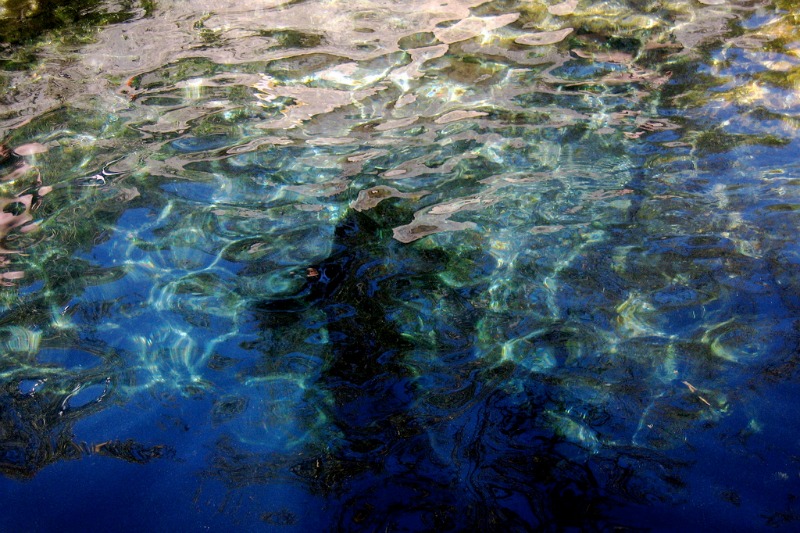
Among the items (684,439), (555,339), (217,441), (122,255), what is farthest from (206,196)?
(684,439)

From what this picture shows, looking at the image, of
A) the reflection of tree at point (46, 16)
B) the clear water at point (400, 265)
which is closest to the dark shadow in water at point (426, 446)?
the clear water at point (400, 265)

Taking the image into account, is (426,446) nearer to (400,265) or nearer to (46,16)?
(400,265)

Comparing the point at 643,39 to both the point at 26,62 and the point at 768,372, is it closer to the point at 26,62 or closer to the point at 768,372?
the point at 768,372

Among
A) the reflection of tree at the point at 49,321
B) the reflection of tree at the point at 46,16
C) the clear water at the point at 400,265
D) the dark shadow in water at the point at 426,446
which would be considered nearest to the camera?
the dark shadow in water at the point at 426,446

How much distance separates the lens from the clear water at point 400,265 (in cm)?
304

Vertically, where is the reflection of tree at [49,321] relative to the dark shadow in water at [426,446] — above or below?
above

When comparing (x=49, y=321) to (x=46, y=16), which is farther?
(x=46, y=16)

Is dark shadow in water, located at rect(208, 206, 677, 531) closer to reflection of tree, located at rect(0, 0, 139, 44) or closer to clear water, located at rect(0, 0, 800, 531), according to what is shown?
clear water, located at rect(0, 0, 800, 531)

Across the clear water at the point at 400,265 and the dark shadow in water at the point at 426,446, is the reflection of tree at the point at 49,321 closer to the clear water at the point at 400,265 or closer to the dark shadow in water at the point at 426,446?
the clear water at the point at 400,265

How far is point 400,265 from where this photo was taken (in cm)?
409

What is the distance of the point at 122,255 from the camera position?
13.7 feet

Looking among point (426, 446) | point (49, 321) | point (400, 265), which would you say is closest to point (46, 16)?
point (49, 321)

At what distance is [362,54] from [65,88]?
2.83 metres

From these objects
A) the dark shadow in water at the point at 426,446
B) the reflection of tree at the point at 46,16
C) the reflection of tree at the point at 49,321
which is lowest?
the dark shadow in water at the point at 426,446
